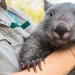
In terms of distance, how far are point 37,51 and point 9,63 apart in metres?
0.54

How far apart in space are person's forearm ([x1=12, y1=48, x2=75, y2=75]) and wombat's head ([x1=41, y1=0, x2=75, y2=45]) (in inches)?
7.4

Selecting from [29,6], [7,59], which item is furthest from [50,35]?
[29,6]

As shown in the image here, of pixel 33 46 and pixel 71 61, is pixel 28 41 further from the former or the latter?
pixel 71 61

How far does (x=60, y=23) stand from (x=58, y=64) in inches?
20.6

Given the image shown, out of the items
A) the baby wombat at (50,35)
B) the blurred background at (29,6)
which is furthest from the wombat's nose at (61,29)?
the blurred background at (29,6)

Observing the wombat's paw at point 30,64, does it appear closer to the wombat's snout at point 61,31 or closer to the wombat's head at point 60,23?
the wombat's head at point 60,23

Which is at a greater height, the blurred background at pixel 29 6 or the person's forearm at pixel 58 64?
the person's forearm at pixel 58 64

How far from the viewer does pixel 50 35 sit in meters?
4.00

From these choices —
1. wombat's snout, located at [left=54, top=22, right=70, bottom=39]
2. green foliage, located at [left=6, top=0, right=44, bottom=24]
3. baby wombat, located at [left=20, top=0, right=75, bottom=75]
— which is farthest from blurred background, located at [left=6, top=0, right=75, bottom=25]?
wombat's snout, located at [left=54, top=22, right=70, bottom=39]

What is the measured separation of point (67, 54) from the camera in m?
4.07

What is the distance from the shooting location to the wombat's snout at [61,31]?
3.62m

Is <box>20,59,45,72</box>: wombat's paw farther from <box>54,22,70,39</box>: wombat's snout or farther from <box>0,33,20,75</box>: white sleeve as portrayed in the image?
<box>54,22,70,39</box>: wombat's snout

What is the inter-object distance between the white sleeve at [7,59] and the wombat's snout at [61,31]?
591 mm

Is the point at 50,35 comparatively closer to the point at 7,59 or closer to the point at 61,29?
the point at 61,29
